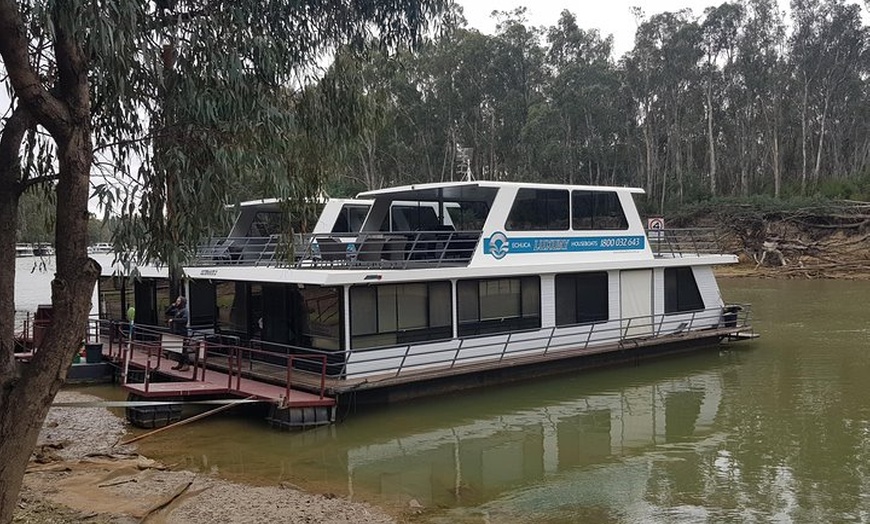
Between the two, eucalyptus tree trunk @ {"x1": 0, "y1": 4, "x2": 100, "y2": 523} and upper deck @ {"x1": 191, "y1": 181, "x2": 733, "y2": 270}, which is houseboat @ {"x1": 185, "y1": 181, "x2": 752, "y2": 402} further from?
eucalyptus tree trunk @ {"x1": 0, "y1": 4, "x2": 100, "y2": 523}

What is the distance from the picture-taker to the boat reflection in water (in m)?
9.65

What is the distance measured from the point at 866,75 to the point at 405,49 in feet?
187

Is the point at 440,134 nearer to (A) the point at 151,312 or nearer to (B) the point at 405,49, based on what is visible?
(A) the point at 151,312

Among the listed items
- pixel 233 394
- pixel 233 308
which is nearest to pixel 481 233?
pixel 233 308

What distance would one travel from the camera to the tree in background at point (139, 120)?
5898 mm

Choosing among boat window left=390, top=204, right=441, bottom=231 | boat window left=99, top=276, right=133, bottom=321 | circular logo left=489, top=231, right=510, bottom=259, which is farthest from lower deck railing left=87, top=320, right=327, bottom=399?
boat window left=390, top=204, right=441, bottom=231

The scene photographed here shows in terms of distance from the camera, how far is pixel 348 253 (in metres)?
14.7

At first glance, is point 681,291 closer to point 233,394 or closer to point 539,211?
point 539,211

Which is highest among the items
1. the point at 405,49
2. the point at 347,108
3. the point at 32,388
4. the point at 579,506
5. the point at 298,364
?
the point at 405,49

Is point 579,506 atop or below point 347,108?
below

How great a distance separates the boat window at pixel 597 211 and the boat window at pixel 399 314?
4153mm

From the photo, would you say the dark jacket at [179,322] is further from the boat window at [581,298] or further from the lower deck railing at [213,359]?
the boat window at [581,298]

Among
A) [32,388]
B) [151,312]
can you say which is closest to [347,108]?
[32,388]

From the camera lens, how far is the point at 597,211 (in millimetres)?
17625
